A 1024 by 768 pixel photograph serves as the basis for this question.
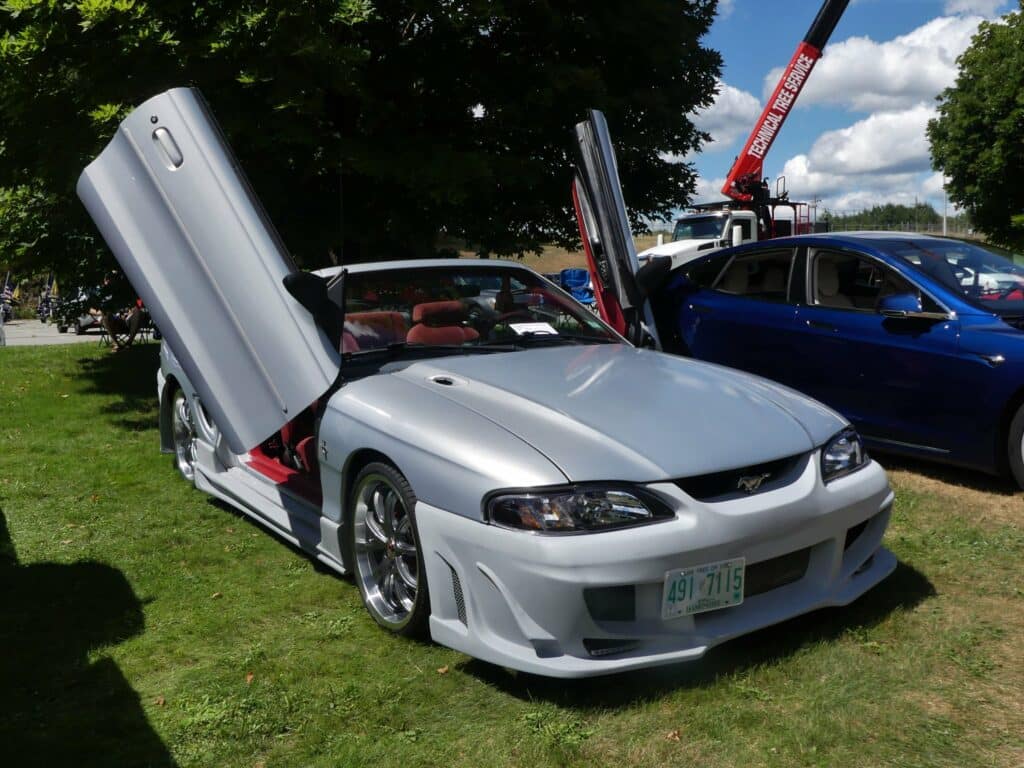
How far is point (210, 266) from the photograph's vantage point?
3.93 metres

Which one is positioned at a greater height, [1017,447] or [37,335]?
[1017,447]

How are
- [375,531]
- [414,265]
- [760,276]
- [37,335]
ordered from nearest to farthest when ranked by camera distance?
[375,531], [414,265], [760,276], [37,335]

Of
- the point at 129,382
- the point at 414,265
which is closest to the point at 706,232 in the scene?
the point at 129,382

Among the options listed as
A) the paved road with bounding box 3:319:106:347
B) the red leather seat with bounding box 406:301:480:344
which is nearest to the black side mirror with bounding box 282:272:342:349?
the red leather seat with bounding box 406:301:480:344

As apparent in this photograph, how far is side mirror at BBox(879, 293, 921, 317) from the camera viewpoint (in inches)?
213

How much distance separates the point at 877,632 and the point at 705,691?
0.83 meters

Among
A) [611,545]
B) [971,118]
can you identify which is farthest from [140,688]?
[971,118]

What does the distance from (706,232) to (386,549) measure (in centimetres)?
1763

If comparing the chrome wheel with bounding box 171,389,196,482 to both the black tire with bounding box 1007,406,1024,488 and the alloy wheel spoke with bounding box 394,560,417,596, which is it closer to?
the alloy wheel spoke with bounding box 394,560,417,596

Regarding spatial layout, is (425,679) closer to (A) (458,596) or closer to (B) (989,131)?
(A) (458,596)

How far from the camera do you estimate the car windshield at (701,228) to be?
19.9 metres

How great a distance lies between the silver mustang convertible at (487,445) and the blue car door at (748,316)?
1895mm

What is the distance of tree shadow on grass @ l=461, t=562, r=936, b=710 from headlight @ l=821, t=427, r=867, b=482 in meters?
0.56

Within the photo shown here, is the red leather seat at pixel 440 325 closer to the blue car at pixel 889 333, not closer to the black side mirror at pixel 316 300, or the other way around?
the black side mirror at pixel 316 300
